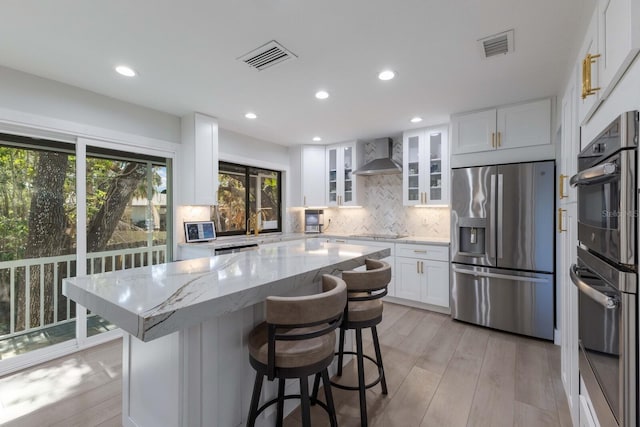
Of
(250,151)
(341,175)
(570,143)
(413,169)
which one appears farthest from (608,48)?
(250,151)

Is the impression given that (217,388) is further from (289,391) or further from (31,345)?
(31,345)

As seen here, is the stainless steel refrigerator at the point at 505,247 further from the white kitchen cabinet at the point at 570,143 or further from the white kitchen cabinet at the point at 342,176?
the white kitchen cabinet at the point at 342,176

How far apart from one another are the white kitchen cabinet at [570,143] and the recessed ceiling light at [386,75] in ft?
4.04

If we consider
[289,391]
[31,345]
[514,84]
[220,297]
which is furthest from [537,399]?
[31,345]

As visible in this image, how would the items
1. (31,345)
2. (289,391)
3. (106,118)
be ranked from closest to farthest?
1. (289,391)
2. (31,345)
3. (106,118)

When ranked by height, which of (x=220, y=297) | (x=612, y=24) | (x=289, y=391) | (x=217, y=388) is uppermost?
(x=612, y=24)

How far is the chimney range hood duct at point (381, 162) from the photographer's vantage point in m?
4.31

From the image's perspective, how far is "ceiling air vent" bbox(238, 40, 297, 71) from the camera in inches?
82.0

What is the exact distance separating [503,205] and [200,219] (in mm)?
3659

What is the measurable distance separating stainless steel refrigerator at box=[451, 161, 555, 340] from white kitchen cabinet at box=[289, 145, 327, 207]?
2.25m

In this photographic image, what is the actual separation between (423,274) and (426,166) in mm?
1460

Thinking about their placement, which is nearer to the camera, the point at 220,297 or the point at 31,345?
the point at 220,297

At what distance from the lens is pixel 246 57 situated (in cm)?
221

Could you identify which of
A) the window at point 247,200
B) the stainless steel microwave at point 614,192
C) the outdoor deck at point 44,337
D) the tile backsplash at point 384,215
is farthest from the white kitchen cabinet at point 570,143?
the outdoor deck at point 44,337
